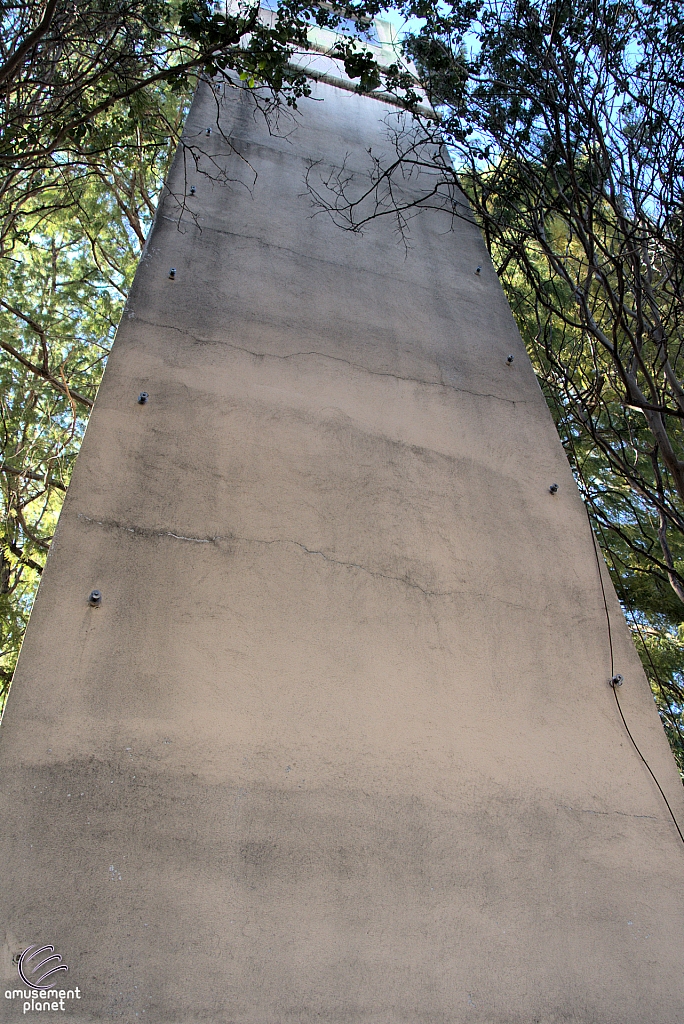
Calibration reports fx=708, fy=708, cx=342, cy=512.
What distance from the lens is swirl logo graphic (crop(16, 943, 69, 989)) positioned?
2.06m

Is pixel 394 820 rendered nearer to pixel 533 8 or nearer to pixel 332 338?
pixel 332 338

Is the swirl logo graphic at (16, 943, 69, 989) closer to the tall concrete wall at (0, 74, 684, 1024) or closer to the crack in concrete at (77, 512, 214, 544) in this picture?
the tall concrete wall at (0, 74, 684, 1024)

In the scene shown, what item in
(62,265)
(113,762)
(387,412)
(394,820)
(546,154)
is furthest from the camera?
(62,265)

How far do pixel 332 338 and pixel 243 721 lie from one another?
2371 mm

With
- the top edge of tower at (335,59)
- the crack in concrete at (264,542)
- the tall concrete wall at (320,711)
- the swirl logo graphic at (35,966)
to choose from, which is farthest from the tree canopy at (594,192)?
the swirl logo graphic at (35,966)

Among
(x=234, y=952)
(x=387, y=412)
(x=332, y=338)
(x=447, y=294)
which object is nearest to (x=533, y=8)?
(x=447, y=294)

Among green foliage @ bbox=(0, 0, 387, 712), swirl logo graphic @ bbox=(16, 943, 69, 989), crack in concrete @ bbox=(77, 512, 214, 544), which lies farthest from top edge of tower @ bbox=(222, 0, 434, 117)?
swirl logo graphic @ bbox=(16, 943, 69, 989)

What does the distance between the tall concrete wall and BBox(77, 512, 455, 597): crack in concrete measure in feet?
0.04

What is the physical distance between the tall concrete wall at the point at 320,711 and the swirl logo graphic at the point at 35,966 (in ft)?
0.09

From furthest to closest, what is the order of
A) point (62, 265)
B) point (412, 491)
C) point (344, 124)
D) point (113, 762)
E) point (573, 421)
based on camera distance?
point (62, 265)
point (573, 421)
point (344, 124)
point (412, 491)
point (113, 762)

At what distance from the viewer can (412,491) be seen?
3.64m

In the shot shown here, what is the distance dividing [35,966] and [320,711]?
1.22m

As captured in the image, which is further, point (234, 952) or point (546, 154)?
point (546, 154)

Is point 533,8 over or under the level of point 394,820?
over
